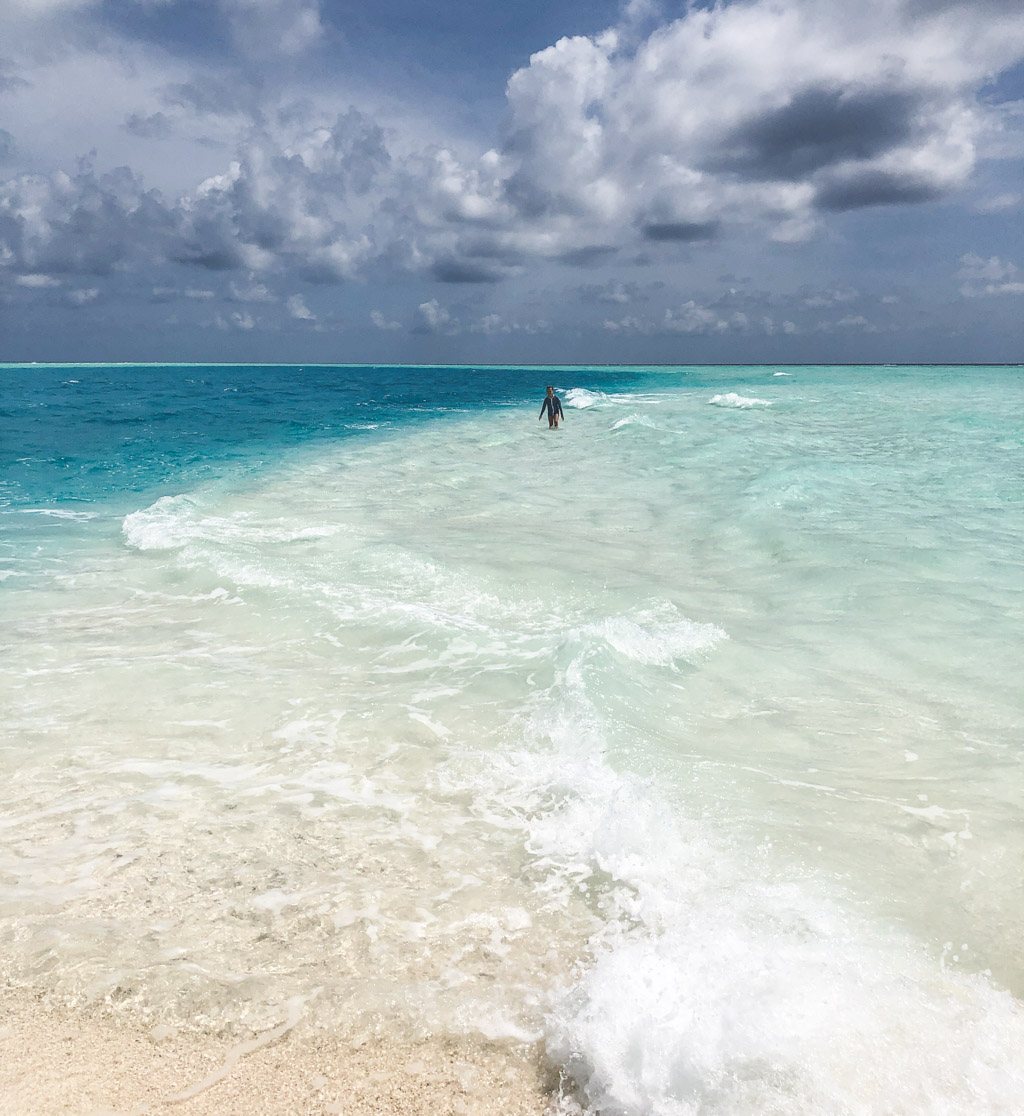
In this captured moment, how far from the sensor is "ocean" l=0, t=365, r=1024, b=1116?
9.50 ft

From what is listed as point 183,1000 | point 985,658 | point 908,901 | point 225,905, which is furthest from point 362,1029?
point 985,658

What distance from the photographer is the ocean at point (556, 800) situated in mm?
2896

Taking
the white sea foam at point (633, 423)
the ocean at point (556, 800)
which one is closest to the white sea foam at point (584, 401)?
the white sea foam at point (633, 423)

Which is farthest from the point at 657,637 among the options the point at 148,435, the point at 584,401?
the point at 584,401

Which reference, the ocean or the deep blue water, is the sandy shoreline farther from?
the deep blue water

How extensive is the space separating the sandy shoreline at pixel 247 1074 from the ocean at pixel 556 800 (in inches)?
3.8

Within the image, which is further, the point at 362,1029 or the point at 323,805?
the point at 323,805

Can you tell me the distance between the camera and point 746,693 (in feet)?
19.5

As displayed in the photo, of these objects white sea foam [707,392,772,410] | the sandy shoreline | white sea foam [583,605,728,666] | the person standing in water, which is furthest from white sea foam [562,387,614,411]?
the sandy shoreline

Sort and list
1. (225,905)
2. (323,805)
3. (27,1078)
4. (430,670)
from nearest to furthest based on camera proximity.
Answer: (27,1078), (225,905), (323,805), (430,670)

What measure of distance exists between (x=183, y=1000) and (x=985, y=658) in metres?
6.65

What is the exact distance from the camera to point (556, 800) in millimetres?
4473

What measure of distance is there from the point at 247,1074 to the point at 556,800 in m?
2.22

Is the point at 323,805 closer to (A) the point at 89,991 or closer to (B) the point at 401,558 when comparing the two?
(A) the point at 89,991
